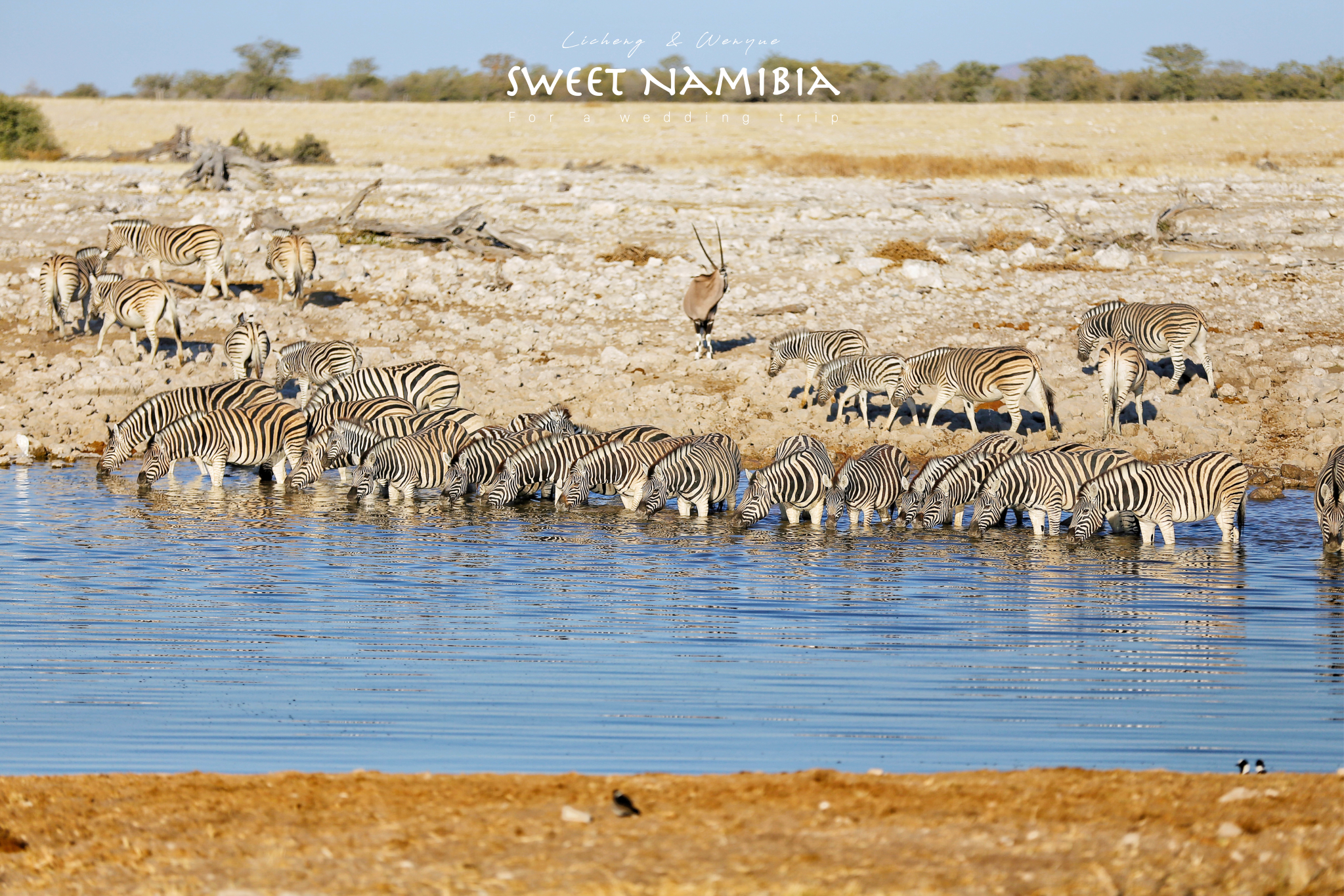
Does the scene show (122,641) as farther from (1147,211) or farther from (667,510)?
(1147,211)

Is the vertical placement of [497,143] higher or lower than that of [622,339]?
higher

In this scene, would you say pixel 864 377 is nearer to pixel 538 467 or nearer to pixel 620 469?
pixel 620 469

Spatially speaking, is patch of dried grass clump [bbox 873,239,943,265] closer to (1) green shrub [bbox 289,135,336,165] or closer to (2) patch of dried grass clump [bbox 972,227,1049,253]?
(2) patch of dried grass clump [bbox 972,227,1049,253]

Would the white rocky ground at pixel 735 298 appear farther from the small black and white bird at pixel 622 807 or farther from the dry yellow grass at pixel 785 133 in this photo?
the small black and white bird at pixel 622 807

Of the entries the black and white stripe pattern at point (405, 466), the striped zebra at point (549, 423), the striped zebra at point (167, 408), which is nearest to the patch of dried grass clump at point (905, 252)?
the striped zebra at point (549, 423)

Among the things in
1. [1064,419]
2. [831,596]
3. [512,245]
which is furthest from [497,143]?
[831,596]

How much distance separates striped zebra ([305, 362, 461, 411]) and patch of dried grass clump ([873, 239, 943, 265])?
787 cm

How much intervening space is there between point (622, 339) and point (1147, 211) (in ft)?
39.8

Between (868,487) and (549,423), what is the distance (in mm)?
3541

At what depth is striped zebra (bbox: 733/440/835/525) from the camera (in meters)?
13.2

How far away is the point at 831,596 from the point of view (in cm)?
1041

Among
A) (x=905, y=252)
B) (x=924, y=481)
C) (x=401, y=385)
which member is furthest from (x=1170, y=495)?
(x=905, y=252)

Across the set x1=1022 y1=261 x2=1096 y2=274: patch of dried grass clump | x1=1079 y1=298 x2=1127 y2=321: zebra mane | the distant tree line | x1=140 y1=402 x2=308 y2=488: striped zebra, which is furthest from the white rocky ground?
the distant tree line

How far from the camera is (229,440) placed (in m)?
15.1
